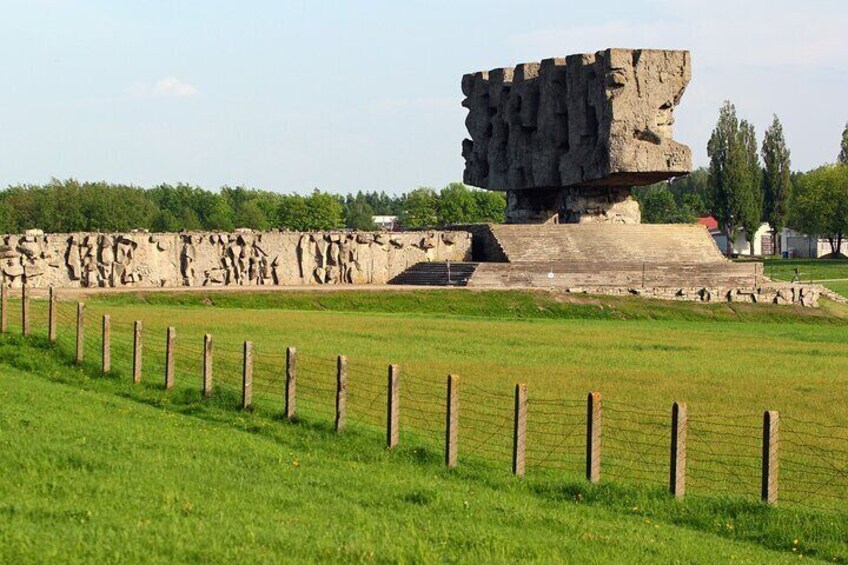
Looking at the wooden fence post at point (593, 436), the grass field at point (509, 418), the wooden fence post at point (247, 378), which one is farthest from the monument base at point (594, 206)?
the wooden fence post at point (593, 436)

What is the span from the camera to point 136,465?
1381 centimetres

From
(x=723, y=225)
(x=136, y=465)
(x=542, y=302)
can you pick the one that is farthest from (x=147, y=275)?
(x=723, y=225)

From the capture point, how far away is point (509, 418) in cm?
1912

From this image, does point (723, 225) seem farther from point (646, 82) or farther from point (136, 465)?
point (136, 465)

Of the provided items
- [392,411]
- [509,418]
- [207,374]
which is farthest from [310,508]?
[207,374]

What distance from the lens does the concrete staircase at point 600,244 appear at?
52.1m

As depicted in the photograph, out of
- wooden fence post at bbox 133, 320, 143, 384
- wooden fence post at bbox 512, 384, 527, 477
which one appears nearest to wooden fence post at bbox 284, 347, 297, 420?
wooden fence post at bbox 512, 384, 527, 477

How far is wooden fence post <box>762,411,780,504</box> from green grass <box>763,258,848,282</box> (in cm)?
5943

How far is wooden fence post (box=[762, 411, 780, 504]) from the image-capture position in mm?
13828

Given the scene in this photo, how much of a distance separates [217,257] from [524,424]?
36245 millimetres

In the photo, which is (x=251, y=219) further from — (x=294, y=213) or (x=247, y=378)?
(x=247, y=378)

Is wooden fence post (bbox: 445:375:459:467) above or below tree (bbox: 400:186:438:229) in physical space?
below

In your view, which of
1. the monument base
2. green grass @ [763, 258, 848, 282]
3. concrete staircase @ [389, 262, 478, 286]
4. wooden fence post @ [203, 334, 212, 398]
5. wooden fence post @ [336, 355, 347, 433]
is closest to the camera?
wooden fence post @ [336, 355, 347, 433]

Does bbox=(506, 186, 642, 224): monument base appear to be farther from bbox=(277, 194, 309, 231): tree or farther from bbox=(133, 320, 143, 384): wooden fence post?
bbox=(277, 194, 309, 231): tree
